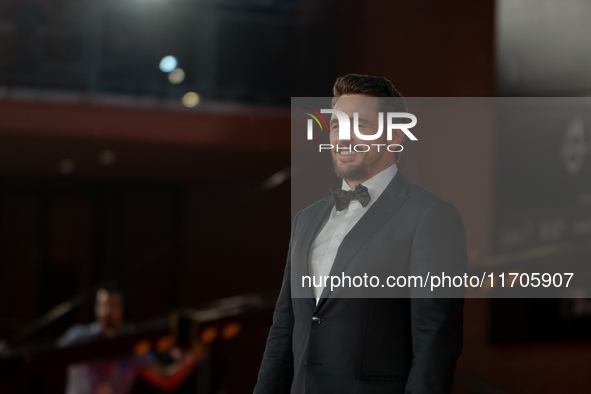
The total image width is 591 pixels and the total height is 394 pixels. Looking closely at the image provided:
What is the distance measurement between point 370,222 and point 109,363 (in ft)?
8.56

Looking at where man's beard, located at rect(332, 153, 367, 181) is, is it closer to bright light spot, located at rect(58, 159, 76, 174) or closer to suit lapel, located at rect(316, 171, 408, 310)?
suit lapel, located at rect(316, 171, 408, 310)

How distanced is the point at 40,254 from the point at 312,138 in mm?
→ 7229

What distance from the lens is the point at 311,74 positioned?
6781 millimetres

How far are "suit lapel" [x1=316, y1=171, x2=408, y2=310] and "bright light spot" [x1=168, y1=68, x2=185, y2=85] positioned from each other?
5.16 meters

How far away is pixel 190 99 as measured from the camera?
6016 mm

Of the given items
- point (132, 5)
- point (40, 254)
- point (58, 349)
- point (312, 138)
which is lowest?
point (58, 349)

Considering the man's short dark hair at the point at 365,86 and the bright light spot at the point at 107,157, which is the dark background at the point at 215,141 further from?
the man's short dark hair at the point at 365,86

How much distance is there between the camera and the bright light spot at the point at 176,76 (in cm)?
646

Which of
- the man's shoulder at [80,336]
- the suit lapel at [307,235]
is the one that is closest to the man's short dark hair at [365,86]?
the suit lapel at [307,235]

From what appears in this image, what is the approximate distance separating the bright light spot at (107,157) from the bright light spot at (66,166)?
317mm

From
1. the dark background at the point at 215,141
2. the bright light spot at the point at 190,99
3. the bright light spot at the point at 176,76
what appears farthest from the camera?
the bright light spot at the point at 176,76

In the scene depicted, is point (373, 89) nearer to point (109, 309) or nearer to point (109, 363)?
point (109, 363)

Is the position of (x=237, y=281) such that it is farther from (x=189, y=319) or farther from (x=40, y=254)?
(x=189, y=319)

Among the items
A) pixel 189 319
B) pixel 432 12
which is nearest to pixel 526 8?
pixel 432 12
